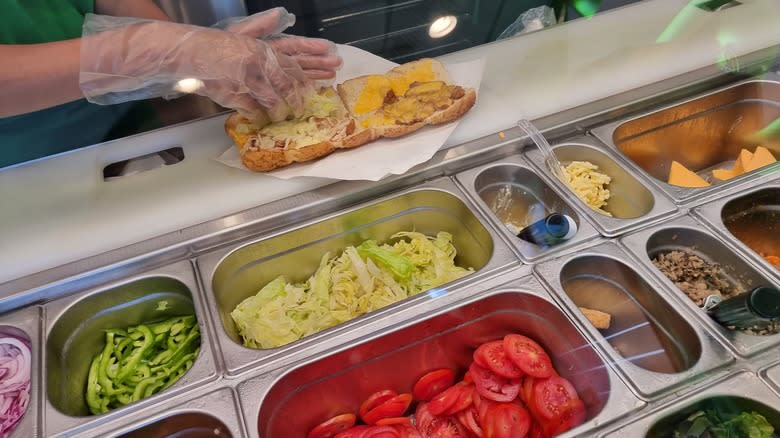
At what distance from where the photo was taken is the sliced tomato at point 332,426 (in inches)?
60.3

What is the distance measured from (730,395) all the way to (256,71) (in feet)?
5.26

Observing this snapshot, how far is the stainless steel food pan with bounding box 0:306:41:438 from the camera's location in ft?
4.28

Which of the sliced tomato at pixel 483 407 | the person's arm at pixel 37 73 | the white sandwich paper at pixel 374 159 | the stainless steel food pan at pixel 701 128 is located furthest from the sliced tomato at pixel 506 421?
the person's arm at pixel 37 73

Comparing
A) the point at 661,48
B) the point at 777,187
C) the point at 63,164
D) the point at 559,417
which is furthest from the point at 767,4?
the point at 63,164

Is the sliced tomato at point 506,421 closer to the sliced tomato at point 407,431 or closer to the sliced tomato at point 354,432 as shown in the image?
the sliced tomato at point 407,431

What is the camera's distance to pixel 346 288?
1747mm

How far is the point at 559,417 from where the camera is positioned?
1.43m

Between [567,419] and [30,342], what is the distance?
1.49 m

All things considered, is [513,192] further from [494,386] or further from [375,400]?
[375,400]

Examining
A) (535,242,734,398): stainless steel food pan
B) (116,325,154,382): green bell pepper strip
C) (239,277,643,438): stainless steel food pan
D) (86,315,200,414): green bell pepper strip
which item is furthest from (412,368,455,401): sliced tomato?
(116,325,154,382): green bell pepper strip

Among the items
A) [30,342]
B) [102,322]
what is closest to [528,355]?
[102,322]

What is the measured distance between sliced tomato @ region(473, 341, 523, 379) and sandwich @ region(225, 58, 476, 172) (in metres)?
0.83

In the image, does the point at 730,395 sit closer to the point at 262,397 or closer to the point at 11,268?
the point at 262,397

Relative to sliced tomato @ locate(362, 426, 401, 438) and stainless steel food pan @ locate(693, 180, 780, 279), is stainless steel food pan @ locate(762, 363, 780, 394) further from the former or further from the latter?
sliced tomato @ locate(362, 426, 401, 438)
